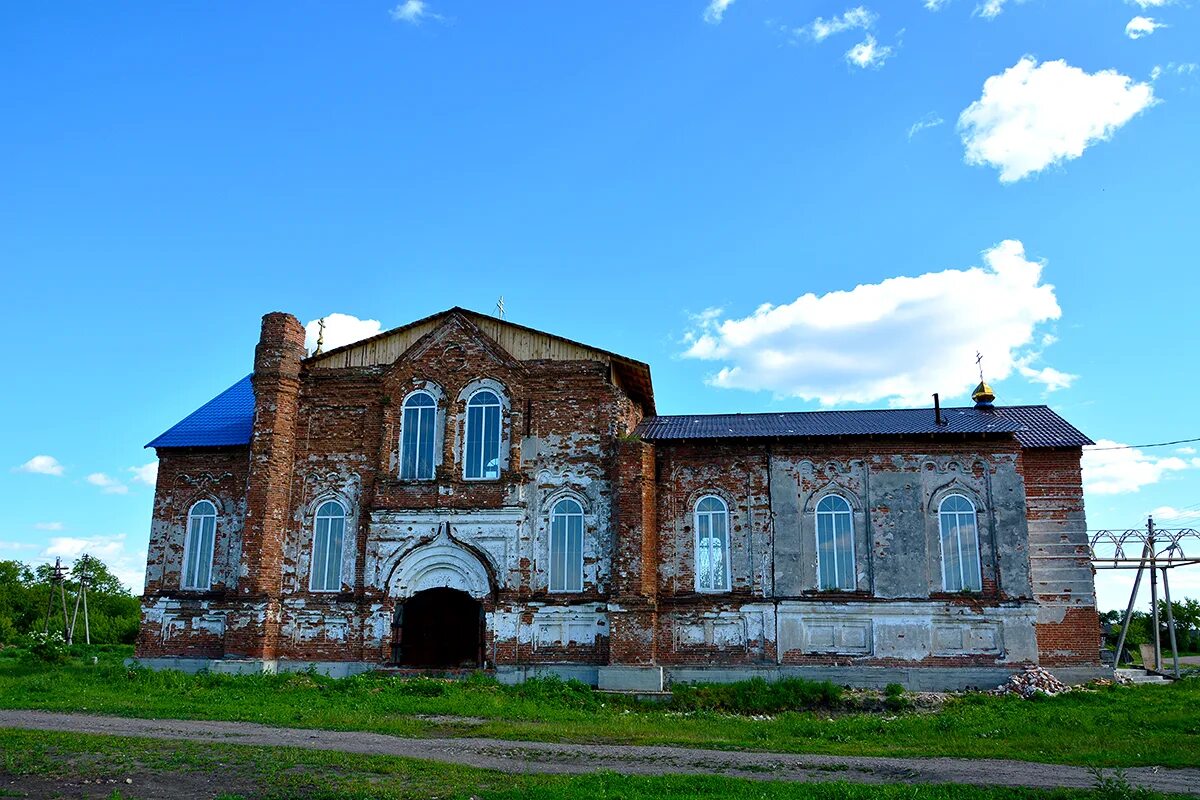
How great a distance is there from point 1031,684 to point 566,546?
32.9 feet

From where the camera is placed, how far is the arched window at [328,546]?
21375 millimetres

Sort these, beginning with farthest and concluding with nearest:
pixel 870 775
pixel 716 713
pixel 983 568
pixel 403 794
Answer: pixel 983 568 < pixel 716 713 < pixel 870 775 < pixel 403 794

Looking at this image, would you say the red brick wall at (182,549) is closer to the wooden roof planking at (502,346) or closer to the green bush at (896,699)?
the wooden roof planking at (502,346)

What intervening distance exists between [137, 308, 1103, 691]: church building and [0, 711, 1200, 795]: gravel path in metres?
6.25

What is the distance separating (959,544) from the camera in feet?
67.1

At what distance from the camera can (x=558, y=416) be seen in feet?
70.1

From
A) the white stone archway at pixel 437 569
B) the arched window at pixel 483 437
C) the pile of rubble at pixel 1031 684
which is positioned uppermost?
the arched window at pixel 483 437

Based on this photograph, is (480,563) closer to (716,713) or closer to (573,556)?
(573,556)

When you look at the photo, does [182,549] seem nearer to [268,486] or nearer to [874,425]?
[268,486]

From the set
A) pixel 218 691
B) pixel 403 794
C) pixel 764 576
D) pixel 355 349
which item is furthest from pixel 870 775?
pixel 355 349

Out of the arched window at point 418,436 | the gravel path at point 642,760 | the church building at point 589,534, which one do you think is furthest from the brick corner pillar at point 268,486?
the gravel path at point 642,760

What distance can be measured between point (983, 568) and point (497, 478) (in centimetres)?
1093

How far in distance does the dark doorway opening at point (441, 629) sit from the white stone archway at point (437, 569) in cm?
63

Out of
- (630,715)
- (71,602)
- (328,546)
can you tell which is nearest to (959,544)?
(630,715)
